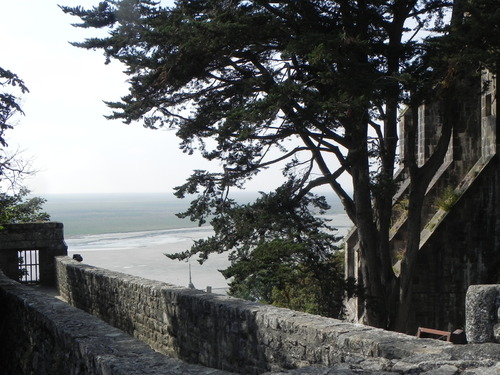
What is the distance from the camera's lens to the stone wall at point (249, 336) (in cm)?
440

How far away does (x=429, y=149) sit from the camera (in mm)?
19672

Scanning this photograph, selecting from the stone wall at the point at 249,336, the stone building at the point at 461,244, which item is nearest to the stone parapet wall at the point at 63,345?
the stone wall at the point at 249,336

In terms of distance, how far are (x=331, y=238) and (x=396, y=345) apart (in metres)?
9.67

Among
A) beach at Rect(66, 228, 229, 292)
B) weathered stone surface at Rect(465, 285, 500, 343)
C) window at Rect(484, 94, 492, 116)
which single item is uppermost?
window at Rect(484, 94, 492, 116)

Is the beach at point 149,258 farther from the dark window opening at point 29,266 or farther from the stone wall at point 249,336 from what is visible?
the stone wall at point 249,336

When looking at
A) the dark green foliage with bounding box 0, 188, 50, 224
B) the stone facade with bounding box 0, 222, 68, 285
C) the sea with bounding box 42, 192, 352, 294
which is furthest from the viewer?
the sea with bounding box 42, 192, 352, 294

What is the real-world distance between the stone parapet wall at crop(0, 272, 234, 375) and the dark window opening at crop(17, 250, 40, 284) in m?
Answer: 8.47

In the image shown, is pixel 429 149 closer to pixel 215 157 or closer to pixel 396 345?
pixel 215 157

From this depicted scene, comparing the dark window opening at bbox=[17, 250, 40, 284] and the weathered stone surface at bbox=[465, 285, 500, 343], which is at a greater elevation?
the weathered stone surface at bbox=[465, 285, 500, 343]

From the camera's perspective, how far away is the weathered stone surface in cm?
384

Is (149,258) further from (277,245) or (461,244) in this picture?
(277,245)

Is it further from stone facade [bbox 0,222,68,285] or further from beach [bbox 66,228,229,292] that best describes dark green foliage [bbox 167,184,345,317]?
beach [bbox 66,228,229,292]

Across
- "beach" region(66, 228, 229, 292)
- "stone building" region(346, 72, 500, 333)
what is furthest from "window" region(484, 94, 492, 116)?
"beach" region(66, 228, 229, 292)

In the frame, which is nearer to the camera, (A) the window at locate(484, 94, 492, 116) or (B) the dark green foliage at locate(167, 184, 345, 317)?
(B) the dark green foliage at locate(167, 184, 345, 317)
